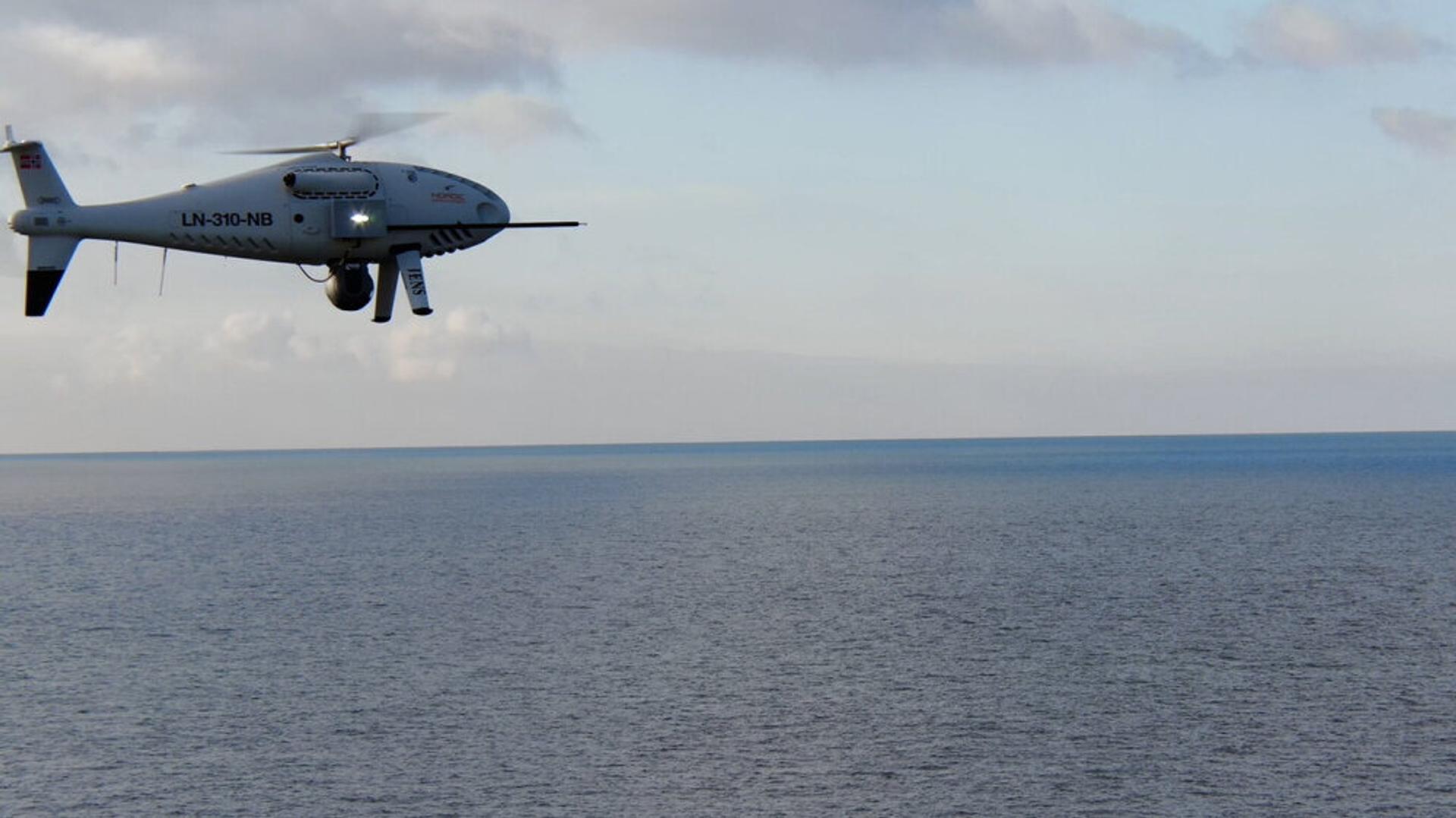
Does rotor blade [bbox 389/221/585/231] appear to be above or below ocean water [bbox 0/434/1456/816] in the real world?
above

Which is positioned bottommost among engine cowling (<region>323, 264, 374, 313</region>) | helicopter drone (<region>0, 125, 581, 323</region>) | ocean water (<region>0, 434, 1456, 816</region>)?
ocean water (<region>0, 434, 1456, 816</region>)

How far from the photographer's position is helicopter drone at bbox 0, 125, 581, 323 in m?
27.9

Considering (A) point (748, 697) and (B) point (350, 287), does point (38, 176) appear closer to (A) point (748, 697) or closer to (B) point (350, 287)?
(B) point (350, 287)

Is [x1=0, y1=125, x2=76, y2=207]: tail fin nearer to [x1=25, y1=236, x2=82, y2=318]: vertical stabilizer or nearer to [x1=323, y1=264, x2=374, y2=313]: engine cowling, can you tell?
[x1=25, y1=236, x2=82, y2=318]: vertical stabilizer

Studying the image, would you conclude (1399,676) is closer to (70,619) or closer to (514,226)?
(514,226)

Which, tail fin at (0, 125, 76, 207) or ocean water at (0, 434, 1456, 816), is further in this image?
ocean water at (0, 434, 1456, 816)

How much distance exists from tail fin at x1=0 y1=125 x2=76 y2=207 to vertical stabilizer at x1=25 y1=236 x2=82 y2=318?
83cm

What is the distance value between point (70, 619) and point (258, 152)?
442 feet

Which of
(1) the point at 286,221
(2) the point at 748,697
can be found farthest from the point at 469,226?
(2) the point at 748,697

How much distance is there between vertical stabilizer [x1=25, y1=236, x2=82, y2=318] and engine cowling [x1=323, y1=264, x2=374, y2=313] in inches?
193

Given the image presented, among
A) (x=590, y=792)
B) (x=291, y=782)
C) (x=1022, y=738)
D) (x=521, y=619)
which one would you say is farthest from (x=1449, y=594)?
(x=291, y=782)

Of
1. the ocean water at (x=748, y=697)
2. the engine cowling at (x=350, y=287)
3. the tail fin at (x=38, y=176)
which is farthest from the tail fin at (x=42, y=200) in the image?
the ocean water at (x=748, y=697)

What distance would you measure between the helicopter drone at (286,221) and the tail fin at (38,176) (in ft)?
0.06

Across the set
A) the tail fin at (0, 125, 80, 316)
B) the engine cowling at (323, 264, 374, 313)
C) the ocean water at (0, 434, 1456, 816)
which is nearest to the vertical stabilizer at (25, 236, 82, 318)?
the tail fin at (0, 125, 80, 316)
